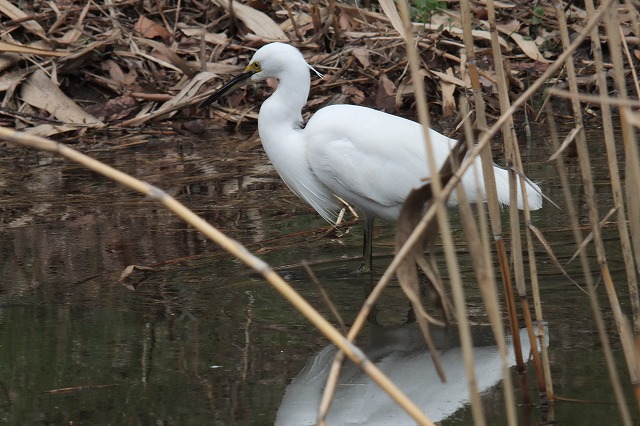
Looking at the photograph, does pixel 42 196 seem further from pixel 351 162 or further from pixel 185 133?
pixel 351 162

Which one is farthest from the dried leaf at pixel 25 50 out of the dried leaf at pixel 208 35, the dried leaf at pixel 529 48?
the dried leaf at pixel 529 48

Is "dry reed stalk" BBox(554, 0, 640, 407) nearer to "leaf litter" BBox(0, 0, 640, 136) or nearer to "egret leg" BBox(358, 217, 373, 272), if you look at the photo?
"egret leg" BBox(358, 217, 373, 272)

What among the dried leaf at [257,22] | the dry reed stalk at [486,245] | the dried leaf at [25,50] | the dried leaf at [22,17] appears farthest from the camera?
the dried leaf at [257,22]

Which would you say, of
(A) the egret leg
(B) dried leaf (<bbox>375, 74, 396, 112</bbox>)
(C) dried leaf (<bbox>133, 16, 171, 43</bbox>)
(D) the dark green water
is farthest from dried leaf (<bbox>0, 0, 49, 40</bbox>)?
(A) the egret leg

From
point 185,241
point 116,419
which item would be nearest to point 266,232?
point 185,241

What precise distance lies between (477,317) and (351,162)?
0.99 m

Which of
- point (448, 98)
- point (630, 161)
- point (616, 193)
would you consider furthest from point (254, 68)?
point (630, 161)

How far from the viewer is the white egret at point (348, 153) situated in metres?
4.26

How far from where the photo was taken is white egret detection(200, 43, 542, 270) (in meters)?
4.26

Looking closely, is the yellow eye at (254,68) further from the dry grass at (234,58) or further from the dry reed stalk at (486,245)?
the dry reed stalk at (486,245)

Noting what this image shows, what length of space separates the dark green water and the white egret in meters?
0.31

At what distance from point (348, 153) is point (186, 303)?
3.16ft

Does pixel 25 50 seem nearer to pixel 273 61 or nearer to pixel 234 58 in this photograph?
pixel 234 58

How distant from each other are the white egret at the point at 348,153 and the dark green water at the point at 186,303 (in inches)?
12.0
